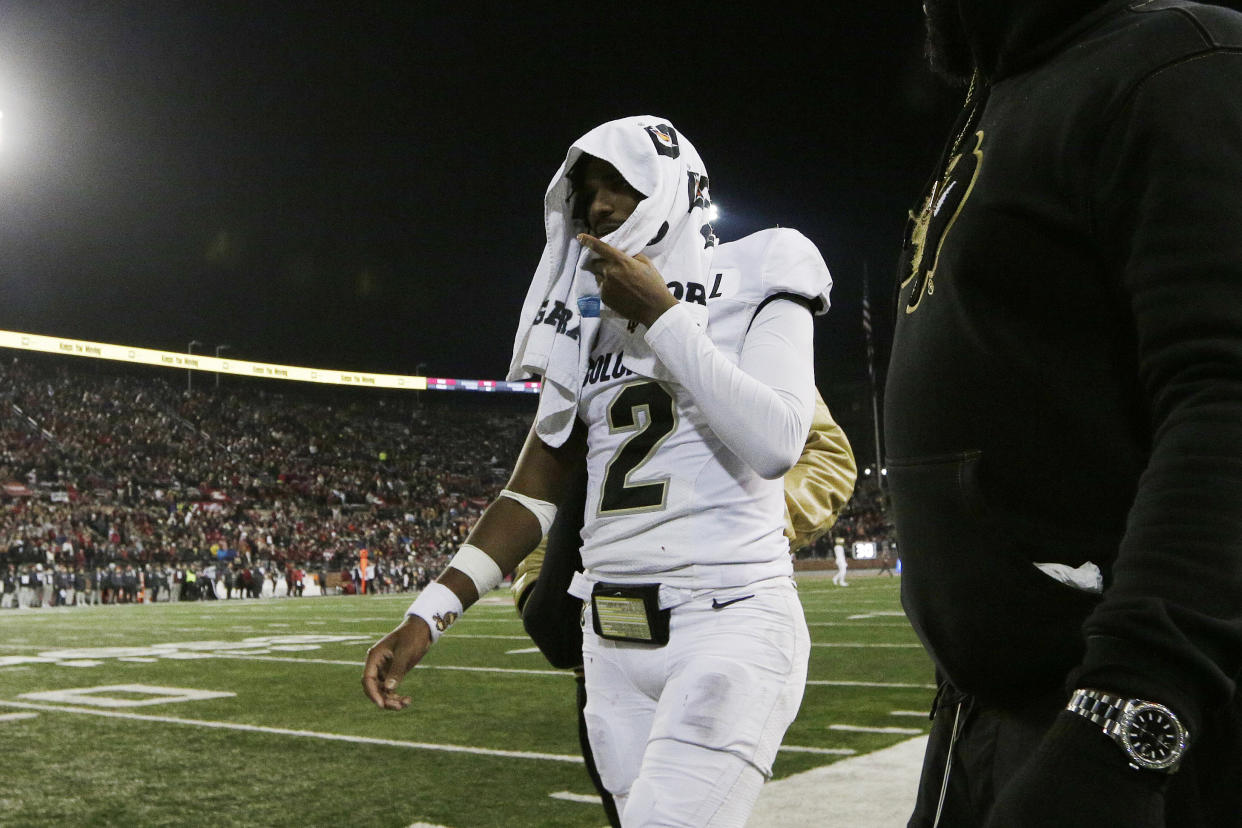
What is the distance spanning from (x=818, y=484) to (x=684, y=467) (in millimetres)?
824

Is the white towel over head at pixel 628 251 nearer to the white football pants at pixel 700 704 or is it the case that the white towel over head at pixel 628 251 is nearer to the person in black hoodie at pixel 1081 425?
the white football pants at pixel 700 704

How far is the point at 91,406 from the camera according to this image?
41250 millimetres

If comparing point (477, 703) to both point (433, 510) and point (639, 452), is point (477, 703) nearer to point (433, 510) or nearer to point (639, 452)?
point (639, 452)

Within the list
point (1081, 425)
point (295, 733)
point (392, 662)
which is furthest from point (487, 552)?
point (295, 733)

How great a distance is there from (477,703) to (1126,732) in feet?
24.8

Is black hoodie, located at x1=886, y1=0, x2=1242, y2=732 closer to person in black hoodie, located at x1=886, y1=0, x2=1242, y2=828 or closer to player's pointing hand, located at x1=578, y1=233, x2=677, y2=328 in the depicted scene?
person in black hoodie, located at x1=886, y1=0, x2=1242, y2=828

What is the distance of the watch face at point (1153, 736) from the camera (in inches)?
32.9

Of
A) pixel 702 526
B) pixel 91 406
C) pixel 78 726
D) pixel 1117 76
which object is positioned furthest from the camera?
pixel 91 406

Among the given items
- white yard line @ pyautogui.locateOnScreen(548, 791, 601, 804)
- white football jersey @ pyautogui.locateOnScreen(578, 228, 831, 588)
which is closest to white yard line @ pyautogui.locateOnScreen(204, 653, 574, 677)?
white yard line @ pyautogui.locateOnScreen(548, 791, 601, 804)

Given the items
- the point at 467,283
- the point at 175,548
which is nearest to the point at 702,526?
the point at 175,548

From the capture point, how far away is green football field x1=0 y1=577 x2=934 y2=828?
16.3ft

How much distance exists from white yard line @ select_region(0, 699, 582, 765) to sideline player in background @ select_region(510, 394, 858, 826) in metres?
3.27

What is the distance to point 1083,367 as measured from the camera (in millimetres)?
1076

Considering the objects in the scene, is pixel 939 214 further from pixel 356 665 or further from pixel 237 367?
pixel 237 367
